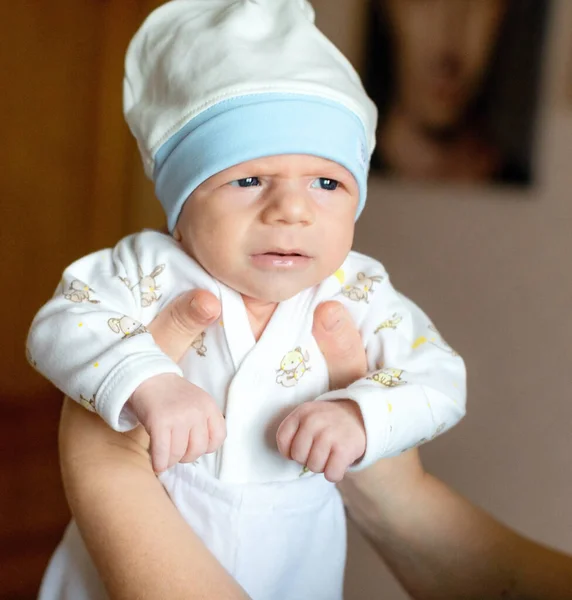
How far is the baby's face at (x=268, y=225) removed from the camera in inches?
26.5

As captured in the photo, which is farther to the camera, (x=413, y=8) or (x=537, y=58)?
(x=413, y=8)

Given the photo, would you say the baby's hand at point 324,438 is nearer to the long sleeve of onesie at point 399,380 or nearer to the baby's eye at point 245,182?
the long sleeve of onesie at point 399,380

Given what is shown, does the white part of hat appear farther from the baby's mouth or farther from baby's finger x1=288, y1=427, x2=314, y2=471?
baby's finger x1=288, y1=427, x2=314, y2=471

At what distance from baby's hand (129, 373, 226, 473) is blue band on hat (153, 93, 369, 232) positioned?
0.21 metres

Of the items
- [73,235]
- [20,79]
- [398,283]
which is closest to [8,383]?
[73,235]

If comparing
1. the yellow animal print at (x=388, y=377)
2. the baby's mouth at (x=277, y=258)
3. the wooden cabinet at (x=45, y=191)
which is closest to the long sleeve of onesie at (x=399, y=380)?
the yellow animal print at (x=388, y=377)

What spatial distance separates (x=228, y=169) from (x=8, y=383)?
5.20 ft

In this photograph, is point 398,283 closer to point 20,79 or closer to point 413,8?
point 413,8

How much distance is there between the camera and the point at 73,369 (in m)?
0.63

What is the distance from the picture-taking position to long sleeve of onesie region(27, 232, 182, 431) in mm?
604

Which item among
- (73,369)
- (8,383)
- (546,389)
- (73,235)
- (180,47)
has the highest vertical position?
(180,47)

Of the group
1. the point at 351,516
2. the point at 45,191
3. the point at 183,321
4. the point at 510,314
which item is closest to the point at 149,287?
the point at 183,321

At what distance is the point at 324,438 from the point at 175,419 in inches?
5.4

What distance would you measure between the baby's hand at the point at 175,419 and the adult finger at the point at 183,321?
8 cm
